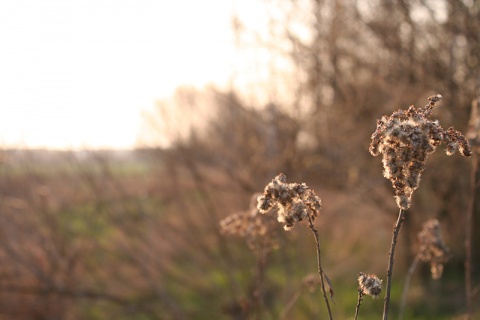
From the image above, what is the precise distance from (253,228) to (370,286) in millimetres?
701

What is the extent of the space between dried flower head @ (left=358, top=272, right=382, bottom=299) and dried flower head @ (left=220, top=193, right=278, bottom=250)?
59 cm

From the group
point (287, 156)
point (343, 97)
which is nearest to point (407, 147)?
point (287, 156)

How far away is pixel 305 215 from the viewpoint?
1.34 meters

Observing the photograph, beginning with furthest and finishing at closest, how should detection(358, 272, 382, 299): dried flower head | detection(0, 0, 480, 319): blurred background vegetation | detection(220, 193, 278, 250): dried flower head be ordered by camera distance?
detection(0, 0, 480, 319): blurred background vegetation < detection(220, 193, 278, 250): dried flower head < detection(358, 272, 382, 299): dried flower head

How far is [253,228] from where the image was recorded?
1.98 meters

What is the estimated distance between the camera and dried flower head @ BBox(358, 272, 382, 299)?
1.33m

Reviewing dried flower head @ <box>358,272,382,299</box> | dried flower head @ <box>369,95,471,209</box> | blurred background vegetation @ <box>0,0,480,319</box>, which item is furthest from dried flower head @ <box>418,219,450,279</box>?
blurred background vegetation @ <box>0,0,480,319</box>

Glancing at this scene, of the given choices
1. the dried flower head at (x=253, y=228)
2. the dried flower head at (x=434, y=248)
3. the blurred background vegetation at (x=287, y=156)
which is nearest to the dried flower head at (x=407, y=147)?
the dried flower head at (x=253, y=228)

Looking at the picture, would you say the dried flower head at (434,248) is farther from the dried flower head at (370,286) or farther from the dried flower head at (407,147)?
the dried flower head at (407,147)

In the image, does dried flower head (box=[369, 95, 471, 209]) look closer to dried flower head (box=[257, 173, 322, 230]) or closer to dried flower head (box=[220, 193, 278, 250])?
dried flower head (box=[257, 173, 322, 230])

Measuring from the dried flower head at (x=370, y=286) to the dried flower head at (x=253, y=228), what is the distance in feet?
1.95

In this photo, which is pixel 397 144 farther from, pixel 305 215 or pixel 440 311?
pixel 440 311

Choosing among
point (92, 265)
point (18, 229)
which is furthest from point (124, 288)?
point (18, 229)

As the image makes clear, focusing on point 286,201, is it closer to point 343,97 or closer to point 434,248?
point 434,248
